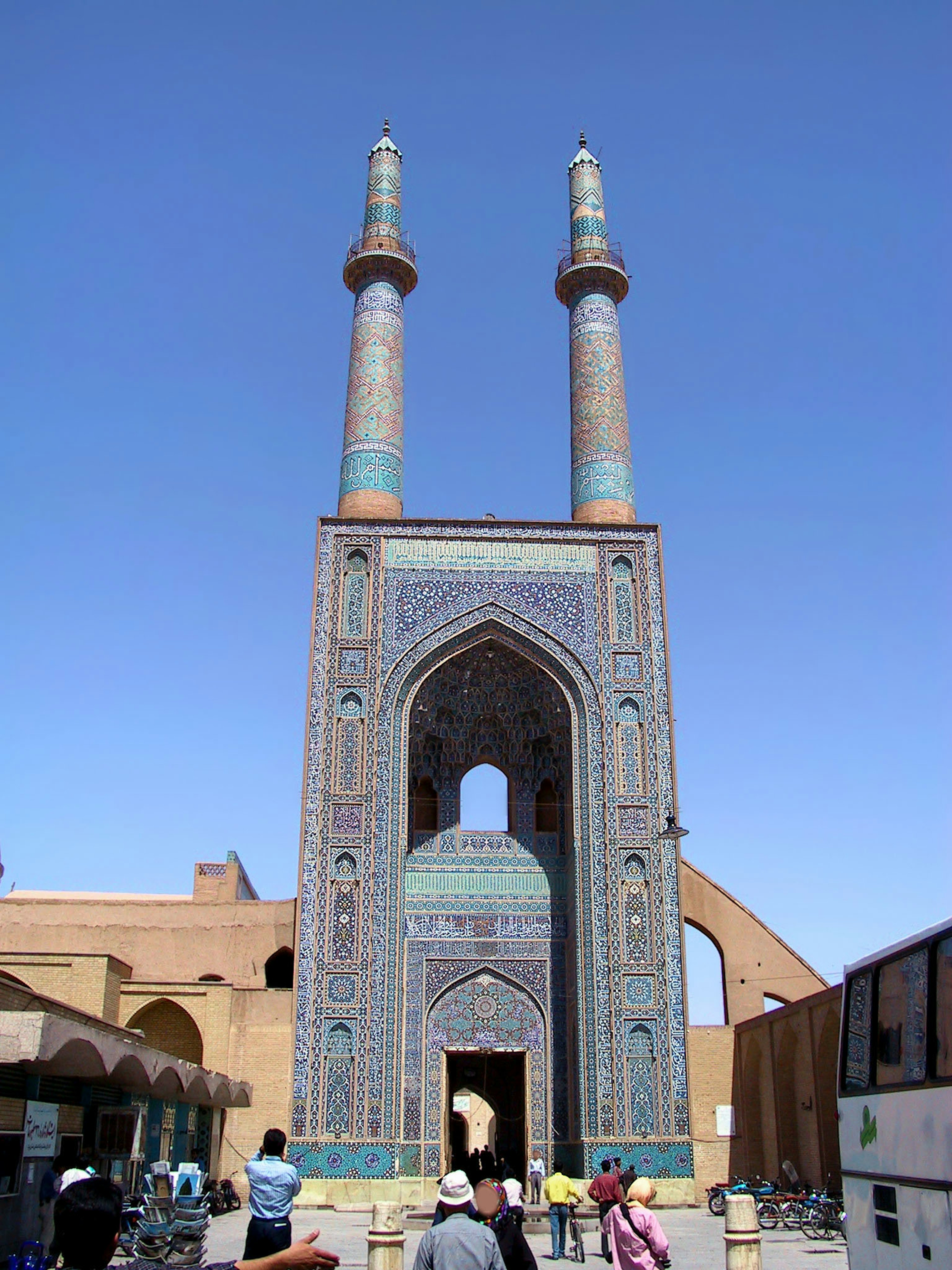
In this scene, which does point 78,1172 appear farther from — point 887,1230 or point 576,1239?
point 887,1230

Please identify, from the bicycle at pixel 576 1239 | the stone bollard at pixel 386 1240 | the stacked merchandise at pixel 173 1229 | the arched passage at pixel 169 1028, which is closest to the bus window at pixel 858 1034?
the stone bollard at pixel 386 1240

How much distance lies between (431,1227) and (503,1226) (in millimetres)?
1508

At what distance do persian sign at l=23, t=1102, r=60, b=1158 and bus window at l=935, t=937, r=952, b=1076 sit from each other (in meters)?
7.18

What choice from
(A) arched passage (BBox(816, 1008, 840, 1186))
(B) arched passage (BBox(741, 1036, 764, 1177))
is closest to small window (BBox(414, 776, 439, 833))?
(B) arched passage (BBox(741, 1036, 764, 1177))

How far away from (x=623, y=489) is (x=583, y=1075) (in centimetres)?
870

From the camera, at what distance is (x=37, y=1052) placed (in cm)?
888

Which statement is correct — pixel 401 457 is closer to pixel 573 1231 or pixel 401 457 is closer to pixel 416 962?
pixel 416 962

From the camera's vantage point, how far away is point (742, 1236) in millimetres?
8148

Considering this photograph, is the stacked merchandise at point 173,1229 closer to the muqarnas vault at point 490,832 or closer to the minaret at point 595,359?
the muqarnas vault at point 490,832

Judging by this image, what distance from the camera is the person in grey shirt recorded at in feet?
12.0

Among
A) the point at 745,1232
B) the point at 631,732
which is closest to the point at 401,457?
the point at 631,732

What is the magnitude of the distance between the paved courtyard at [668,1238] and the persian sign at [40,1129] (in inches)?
45.0

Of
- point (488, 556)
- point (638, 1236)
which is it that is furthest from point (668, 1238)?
point (488, 556)

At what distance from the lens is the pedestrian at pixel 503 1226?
483cm
